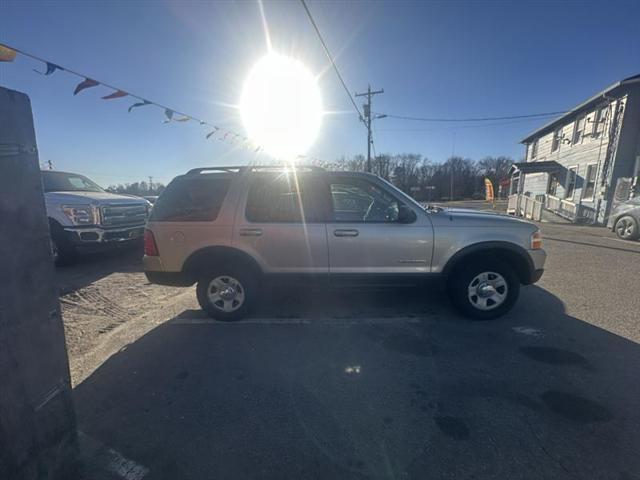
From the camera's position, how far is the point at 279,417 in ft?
7.48

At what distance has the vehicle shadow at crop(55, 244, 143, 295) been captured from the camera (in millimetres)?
5492

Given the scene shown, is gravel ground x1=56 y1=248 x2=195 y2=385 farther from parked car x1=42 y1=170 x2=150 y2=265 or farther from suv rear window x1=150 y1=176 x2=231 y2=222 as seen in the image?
suv rear window x1=150 y1=176 x2=231 y2=222

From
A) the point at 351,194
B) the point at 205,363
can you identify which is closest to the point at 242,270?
the point at 205,363

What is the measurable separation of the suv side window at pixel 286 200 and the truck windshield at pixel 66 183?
6.43 metres

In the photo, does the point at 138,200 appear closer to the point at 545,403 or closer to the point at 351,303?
the point at 351,303

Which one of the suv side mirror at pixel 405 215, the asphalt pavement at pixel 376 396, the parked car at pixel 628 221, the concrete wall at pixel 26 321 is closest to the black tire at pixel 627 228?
the parked car at pixel 628 221

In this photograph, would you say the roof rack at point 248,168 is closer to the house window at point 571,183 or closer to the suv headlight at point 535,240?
the suv headlight at point 535,240

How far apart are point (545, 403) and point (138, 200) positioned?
8848 mm

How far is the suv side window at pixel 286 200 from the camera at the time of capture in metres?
3.63

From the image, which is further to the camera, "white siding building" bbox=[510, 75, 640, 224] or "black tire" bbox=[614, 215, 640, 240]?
"white siding building" bbox=[510, 75, 640, 224]

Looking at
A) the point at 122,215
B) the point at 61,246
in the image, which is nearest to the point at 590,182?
the point at 122,215

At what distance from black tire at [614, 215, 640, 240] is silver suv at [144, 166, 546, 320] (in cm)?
913

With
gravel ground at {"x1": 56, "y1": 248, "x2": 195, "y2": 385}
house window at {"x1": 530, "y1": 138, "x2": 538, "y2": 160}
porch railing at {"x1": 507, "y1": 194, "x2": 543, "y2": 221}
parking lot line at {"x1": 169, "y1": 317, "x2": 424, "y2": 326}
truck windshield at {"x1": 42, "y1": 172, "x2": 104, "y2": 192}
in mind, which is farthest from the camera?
house window at {"x1": 530, "y1": 138, "x2": 538, "y2": 160}

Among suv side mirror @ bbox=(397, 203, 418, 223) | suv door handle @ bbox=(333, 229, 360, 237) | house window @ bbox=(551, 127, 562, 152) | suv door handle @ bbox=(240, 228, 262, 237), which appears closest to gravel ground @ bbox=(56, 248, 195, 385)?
suv door handle @ bbox=(240, 228, 262, 237)
